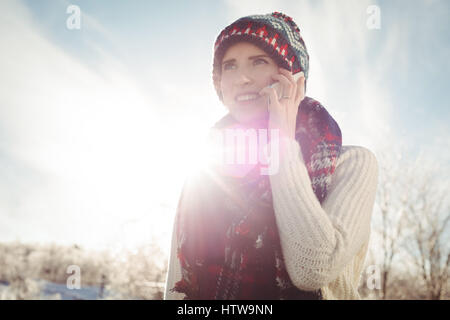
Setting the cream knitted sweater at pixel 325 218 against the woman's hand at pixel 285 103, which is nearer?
the cream knitted sweater at pixel 325 218

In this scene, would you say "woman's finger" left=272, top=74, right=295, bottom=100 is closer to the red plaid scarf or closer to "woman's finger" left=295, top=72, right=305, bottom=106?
"woman's finger" left=295, top=72, right=305, bottom=106

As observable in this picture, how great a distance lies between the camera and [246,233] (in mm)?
1635

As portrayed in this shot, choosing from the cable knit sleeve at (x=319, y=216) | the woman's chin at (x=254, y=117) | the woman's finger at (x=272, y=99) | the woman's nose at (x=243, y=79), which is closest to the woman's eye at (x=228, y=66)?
the woman's nose at (x=243, y=79)

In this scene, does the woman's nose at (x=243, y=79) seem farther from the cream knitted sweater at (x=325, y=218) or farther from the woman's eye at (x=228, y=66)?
the cream knitted sweater at (x=325, y=218)

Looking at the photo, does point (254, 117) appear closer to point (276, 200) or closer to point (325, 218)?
point (276, 200)

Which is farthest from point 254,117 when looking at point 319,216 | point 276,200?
point 319,216

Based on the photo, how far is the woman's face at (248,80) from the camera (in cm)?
186

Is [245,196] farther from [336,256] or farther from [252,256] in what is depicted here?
[336,256]

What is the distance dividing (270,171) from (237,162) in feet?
1.43

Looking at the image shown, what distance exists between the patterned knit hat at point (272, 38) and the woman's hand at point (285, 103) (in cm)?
16
